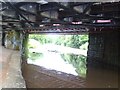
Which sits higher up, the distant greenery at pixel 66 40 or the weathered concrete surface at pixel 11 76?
the weathered concrete surface at pixel 11 76

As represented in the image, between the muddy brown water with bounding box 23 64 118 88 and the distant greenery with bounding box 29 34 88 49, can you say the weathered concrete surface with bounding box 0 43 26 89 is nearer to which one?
the muddy brown water with bounding box 23 64 118 88

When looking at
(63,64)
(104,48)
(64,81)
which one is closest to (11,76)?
(64,81)

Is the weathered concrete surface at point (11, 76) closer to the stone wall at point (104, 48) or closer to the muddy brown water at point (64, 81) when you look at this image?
the muddy brown water at point (64, 81)

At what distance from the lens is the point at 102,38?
17031mm

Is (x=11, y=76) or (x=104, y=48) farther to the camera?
(x=104, y=48)

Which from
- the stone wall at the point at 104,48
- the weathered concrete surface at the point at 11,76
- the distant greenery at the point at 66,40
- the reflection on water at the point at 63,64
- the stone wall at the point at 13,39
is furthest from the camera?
the distant greenery at the point at 66,40

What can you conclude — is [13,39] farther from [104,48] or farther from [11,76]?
[11,76]

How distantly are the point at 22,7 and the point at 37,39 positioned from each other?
31.8m

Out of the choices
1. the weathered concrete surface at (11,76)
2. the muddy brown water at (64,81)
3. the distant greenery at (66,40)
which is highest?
the weathered concrete surface at (11,76)

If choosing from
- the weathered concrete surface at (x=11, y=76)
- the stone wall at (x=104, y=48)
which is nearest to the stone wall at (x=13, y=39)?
the stone wall at (x=104, y=48)

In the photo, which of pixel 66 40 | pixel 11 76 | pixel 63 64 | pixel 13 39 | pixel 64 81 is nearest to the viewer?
pixel 11 76

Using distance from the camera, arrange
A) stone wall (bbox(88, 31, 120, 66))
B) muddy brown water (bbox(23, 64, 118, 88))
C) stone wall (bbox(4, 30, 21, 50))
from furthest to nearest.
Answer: stone wall (bbox(4, 30, 21, 50)) → stone wall (bbox(88, 31, 120, 66)) → muddy brown water (bbox(23, 64, 118, 88))

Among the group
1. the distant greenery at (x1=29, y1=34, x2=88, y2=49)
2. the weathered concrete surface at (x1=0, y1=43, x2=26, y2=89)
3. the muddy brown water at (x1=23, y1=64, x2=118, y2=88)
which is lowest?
the distant greenery at (x1=29, y1=34, x2=88, y2=49)

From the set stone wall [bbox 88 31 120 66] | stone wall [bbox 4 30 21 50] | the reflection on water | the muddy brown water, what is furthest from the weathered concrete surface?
stone wall [bbox 4 30 21 50]
